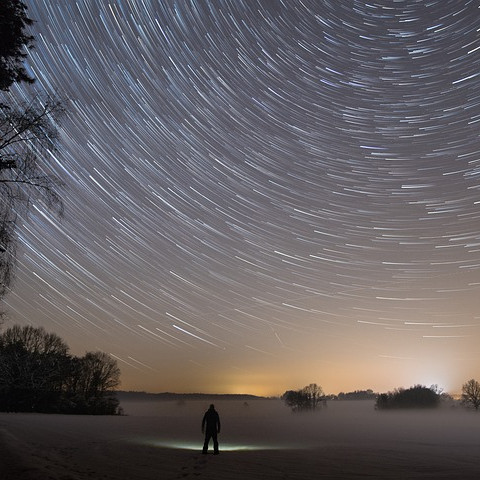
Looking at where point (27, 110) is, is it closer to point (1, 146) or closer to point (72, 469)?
point (1, 146)

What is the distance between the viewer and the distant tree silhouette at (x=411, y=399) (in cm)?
11219

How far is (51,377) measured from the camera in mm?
52406

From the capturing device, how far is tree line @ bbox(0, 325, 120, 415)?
Result: 158ft

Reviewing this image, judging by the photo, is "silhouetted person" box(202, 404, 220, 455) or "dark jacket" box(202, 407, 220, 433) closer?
"silhouetted person" box(202, 404, 220, 455)

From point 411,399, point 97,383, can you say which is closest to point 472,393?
point 411,399

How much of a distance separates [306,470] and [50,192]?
9.06m

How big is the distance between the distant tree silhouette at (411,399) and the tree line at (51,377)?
72901 mm

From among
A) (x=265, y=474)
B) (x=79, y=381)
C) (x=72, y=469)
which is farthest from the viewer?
(x=79, y=381)

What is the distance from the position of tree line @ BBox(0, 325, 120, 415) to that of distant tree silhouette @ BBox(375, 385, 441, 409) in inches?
2870

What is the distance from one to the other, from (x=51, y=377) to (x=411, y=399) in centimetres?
9171

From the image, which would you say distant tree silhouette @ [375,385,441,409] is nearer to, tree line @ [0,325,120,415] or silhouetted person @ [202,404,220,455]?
tree line @ [0,325,120,415]

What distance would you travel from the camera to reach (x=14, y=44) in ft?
32.9

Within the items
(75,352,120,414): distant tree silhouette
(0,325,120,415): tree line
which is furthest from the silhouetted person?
(75,352,120,414): distant tree silhouette

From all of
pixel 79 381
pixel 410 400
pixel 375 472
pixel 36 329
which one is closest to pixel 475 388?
pixel 410 400
